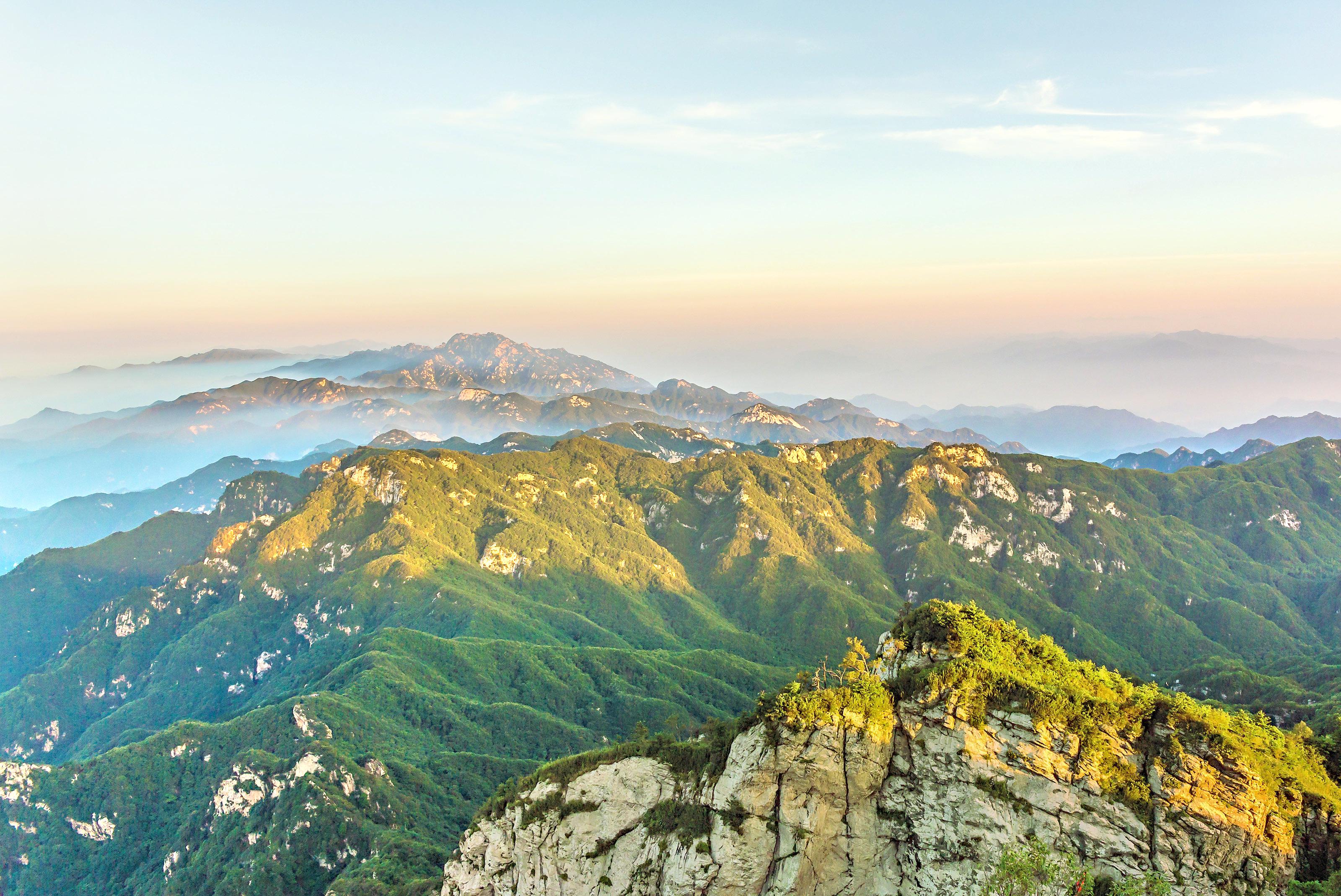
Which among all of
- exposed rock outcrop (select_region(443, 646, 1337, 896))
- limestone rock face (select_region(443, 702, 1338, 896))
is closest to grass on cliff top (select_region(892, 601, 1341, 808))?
exposed rock outcrop (select_region(443, 646, 1337, 896))

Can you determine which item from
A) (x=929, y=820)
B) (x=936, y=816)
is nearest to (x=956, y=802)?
(x=936, y=816)

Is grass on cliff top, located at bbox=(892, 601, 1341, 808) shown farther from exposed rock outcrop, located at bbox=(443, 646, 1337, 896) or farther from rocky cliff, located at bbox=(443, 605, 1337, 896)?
exposed rock outcrop, located at bbox=(443, 646, 1337, 896)

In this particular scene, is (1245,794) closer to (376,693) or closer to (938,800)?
(938,800)

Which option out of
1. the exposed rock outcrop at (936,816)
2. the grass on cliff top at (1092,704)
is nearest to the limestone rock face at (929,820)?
the exposed rock outcrop at (936,816)

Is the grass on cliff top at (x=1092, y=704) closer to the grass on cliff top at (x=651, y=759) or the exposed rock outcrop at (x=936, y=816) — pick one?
the exposed rock outcrop at (x=936, y=816)

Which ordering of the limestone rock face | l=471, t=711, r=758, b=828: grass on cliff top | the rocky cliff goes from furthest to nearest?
l=471, t=711, r=758, b=828: grass on cliff top
the rocky cliff
the limestone rock face

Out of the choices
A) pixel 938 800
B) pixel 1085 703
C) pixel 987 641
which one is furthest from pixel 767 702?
pixel 1085 703
